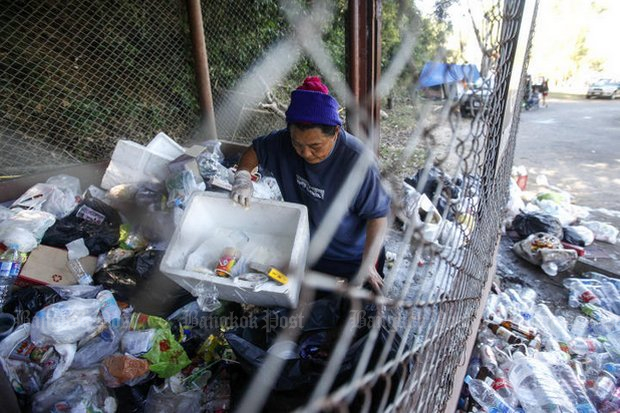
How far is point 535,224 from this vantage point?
4.07 m

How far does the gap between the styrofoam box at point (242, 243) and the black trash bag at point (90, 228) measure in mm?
1399

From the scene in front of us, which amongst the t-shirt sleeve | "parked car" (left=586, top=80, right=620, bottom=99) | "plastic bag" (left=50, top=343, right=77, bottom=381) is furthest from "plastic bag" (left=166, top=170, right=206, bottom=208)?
"parked car" (left=586, top=80, right=620, bottom=99)

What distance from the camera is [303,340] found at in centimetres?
178

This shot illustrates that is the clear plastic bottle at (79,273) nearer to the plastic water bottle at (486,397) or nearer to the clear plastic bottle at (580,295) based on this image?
the plastic water bottle at (486,397)

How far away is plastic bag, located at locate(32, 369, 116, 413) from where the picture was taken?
1.85 meters

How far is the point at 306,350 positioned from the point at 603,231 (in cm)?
419

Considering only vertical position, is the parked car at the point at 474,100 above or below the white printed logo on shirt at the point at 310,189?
above

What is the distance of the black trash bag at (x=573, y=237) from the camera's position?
3955 mm

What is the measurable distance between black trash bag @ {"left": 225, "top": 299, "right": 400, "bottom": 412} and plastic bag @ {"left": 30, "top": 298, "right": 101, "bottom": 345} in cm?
101

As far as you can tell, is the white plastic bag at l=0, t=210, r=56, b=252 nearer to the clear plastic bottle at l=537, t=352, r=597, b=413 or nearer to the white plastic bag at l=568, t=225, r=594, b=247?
the clear plastic bottle at l=537, t=352, r=597, b=413

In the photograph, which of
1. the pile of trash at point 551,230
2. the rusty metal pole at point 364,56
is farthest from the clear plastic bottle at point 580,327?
the rusty metal pole at point 364,56

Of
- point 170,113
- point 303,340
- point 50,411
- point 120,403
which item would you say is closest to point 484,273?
point 303,340

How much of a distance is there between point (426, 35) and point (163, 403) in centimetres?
216

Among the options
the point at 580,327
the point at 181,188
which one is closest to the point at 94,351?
the point at 181,188
